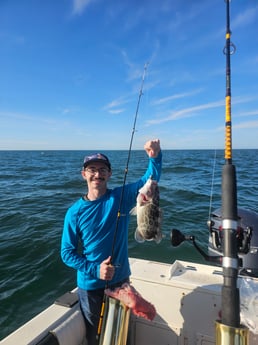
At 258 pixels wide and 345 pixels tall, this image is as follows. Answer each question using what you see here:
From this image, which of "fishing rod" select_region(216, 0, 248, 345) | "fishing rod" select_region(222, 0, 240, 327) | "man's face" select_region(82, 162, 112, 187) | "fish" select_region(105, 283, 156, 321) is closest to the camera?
"fishing rod" select_region(216, 0, 248, 345)

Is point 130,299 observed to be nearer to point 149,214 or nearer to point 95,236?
point 95,236

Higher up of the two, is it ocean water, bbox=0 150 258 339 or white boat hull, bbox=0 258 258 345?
white boat hull, bbox=0 258 258 345

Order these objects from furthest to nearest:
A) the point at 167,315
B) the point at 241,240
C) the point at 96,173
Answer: the point at 167,315
the point at 96,173
the point at 241,240

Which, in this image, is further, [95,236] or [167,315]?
[167,315]

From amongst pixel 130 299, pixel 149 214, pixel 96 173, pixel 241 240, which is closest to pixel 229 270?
pixel 241 240

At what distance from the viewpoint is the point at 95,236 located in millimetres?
3227

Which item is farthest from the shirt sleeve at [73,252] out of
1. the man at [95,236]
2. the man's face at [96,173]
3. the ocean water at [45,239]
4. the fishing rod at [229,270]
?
the ocean water at [45,239]

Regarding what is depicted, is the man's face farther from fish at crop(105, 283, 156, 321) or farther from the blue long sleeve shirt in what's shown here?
fish at crop(105, 283, 156, 321)

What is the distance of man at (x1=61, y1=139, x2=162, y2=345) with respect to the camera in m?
3.18

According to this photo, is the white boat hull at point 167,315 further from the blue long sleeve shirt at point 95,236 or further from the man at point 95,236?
the blue long sleeve shirt at point 95,236

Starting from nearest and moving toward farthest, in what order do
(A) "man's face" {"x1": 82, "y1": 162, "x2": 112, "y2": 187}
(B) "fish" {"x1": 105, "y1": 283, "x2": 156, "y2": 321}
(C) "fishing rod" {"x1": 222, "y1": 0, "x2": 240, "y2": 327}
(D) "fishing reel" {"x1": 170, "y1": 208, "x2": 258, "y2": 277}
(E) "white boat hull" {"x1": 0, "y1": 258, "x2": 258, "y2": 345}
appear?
(C) "fishing rod" {"x1": 222, "y1": 0, "x2": 240, "y2": 327}, (D) "fishing reel" {"x1": 170, "y1": 208, "x2": 258, "y2": 277}, (B) "fish" {"x1": 105, "y1": 283, "x2": 156, "y2": 321}, (E) "white boat hull" {"x1": 0, "y1": 258, "x2": 258, "y2": 345}, (A) "man's face" {"x1": 82, "y1": 162, "x2": 112, "y2": 187}

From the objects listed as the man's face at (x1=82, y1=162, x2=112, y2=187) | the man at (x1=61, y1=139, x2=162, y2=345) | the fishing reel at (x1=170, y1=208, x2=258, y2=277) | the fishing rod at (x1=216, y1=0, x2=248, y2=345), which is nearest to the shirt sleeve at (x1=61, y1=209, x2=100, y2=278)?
the man at (x1=61, y1=139, x2=162, y2=345)

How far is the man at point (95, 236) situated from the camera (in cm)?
318

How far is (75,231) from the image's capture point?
10.6ft
